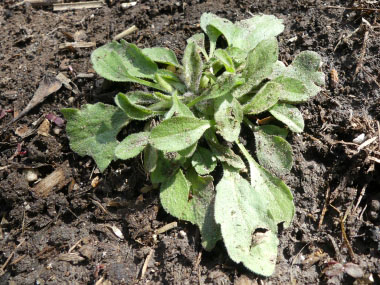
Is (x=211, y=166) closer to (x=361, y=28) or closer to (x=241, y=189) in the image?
(x=241, y=189)

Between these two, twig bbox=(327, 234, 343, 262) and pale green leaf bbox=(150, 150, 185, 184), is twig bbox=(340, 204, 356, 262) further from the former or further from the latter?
pale green leaf bbox=(150, 150, 185, 184)

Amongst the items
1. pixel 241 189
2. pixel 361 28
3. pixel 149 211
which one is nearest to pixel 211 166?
pixel 241 189

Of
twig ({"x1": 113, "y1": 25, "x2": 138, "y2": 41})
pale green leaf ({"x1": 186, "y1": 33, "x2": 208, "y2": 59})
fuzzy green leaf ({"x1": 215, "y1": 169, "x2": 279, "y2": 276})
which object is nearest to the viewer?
fuzzy green leaf ({"x1": 215, "y1": 169, "x2": 279, "y2": 276})

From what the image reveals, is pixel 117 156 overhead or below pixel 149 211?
overhead

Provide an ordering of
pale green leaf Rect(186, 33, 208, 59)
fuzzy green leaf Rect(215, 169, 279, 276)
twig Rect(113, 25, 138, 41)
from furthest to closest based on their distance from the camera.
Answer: twig Rect(113, 25, 138, 41)
pale green leaf Rect(186, 33, 208, 59)
fuzzy green leaf Rect(215, 169, 279, 276)

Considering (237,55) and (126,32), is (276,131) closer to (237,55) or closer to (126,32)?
(237,55)

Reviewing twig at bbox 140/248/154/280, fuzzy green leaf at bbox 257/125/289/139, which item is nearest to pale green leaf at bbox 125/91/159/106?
fuzzy green leaf at bbox 257/125/289/139

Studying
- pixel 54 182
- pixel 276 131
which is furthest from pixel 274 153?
pixel 54 182
